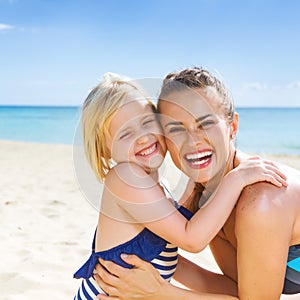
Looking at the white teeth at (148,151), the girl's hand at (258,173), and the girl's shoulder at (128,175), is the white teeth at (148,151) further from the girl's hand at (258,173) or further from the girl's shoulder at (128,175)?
the girl's hand at (258,173)

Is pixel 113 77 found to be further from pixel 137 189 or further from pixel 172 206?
pixel 172 206

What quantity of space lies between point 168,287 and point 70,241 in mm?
2145

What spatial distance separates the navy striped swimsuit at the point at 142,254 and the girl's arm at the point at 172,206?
0.11 metres

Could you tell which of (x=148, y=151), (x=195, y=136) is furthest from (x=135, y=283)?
(x=195, y=136)

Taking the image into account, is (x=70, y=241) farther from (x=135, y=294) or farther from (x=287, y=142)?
(x=287, y=142)

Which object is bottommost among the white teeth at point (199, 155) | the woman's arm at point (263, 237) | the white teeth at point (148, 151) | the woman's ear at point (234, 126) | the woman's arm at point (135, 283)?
the woman's arm at point (135, 283)

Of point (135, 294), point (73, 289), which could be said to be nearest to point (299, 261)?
point (135, 294)

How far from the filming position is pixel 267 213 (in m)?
1.97

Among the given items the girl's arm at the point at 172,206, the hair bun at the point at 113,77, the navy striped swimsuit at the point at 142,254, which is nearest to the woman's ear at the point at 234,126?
the girl's arm at the point at 172,206

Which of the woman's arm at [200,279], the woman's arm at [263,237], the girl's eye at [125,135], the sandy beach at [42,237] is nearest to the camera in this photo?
the woman's arm at [263,237]

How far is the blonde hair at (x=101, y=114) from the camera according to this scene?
221 centimetres

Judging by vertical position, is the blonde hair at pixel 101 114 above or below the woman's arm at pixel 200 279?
A: above

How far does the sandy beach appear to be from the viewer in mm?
3139

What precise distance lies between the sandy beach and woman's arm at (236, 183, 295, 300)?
342 millimetres
